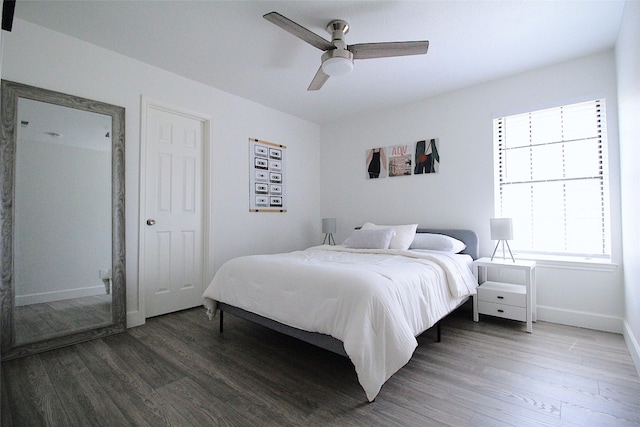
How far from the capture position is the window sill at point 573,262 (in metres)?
2.70

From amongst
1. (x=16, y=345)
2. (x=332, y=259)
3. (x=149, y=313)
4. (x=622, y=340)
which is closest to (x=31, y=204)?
(x=16, y=345)

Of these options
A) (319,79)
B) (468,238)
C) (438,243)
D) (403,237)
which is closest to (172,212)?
(319,79)

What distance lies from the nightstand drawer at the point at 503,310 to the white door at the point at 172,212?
3115mm

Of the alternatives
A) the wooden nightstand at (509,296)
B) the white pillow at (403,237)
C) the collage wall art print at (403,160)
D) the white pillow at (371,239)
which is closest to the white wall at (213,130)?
the collage wall art print at (403,160)

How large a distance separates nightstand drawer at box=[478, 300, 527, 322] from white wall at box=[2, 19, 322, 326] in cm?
266

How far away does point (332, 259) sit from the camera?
265 centimetres

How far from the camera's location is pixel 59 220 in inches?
99.1

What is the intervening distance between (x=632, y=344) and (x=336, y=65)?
3046mm

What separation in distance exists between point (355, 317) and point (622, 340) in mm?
2530

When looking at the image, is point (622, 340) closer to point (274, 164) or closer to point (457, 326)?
point (457, 326)

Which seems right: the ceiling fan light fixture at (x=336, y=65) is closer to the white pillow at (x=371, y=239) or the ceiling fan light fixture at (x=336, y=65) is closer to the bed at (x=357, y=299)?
the bed at (x=357, y=299)

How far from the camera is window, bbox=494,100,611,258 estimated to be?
288 centimetres

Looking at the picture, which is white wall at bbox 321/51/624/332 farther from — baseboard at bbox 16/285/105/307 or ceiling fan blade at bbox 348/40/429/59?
baseboard at bbox 16/285/105/307

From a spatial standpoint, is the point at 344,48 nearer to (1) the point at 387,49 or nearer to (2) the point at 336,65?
(2) the point at 336,65
